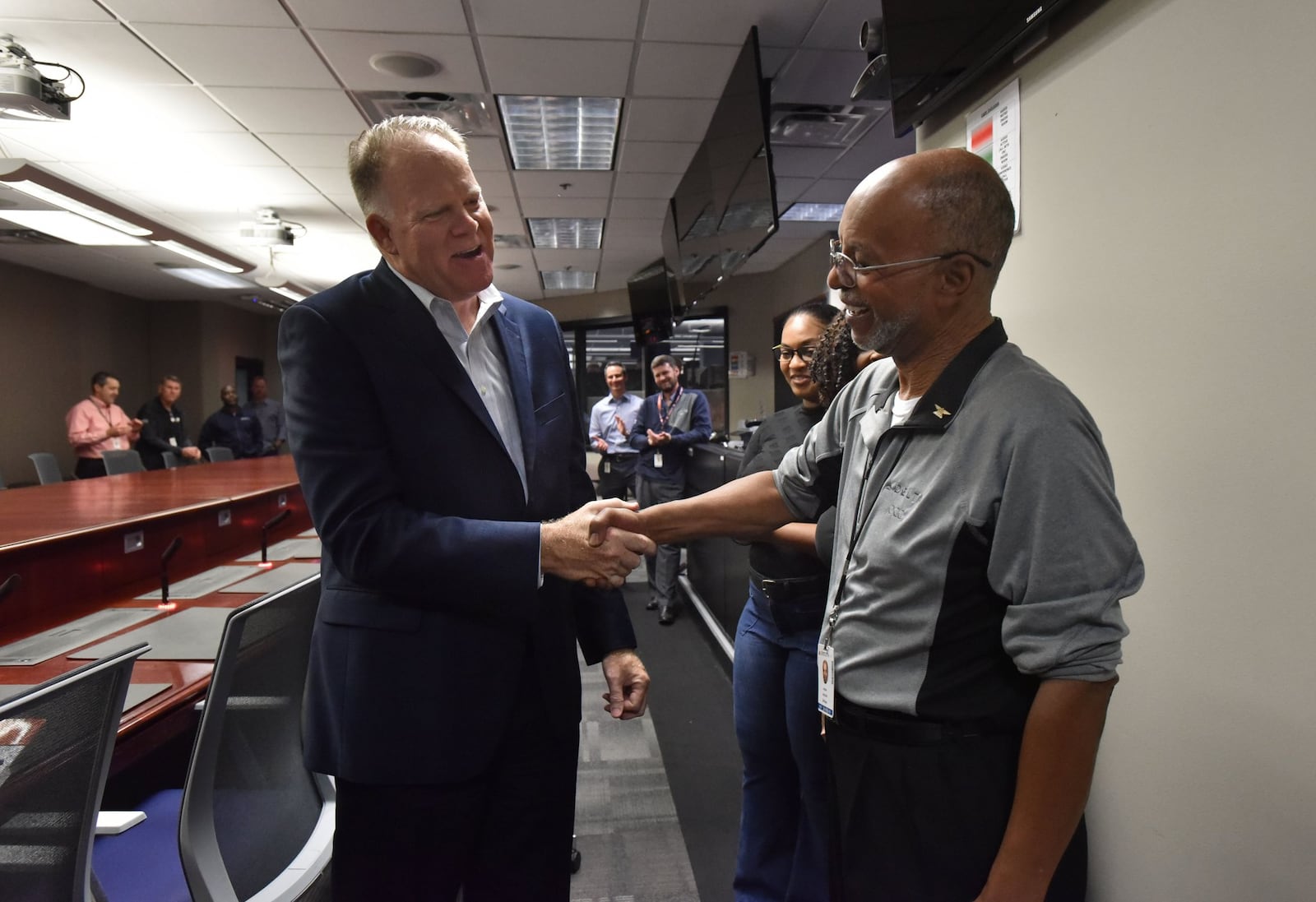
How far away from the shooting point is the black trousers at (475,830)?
3.40ft

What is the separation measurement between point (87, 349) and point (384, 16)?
900 cm

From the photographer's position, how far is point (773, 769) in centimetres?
181

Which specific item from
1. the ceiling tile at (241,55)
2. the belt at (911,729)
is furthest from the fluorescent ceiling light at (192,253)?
the belt at (911,729)

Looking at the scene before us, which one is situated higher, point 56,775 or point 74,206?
point 74,206

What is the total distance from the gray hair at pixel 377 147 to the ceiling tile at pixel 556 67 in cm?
260

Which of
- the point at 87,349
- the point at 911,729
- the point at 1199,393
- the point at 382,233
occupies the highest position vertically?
the point at 87,349

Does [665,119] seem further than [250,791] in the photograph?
Yes

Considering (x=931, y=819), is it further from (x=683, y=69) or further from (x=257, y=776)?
(x=683, y=69)

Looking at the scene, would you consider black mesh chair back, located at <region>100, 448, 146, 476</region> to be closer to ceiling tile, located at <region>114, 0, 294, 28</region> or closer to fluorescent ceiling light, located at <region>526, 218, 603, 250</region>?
ceiling tile, located at <region>114, 0, 294, 28</region>

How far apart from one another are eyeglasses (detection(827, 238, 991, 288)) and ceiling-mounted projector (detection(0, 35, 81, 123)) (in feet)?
13.7

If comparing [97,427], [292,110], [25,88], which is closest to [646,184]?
[292,110]

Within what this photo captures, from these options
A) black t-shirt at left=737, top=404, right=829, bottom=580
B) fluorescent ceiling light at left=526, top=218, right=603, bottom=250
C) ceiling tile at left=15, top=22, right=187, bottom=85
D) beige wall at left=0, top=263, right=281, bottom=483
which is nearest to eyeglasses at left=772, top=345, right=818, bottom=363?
black t-shirt at left=737, top=404, right=829, bottom=580

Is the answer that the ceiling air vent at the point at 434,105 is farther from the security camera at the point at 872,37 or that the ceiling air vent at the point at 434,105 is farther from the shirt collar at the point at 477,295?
the shirt collar at the point at 477,295

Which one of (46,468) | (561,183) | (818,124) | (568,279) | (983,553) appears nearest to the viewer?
(983,553)
